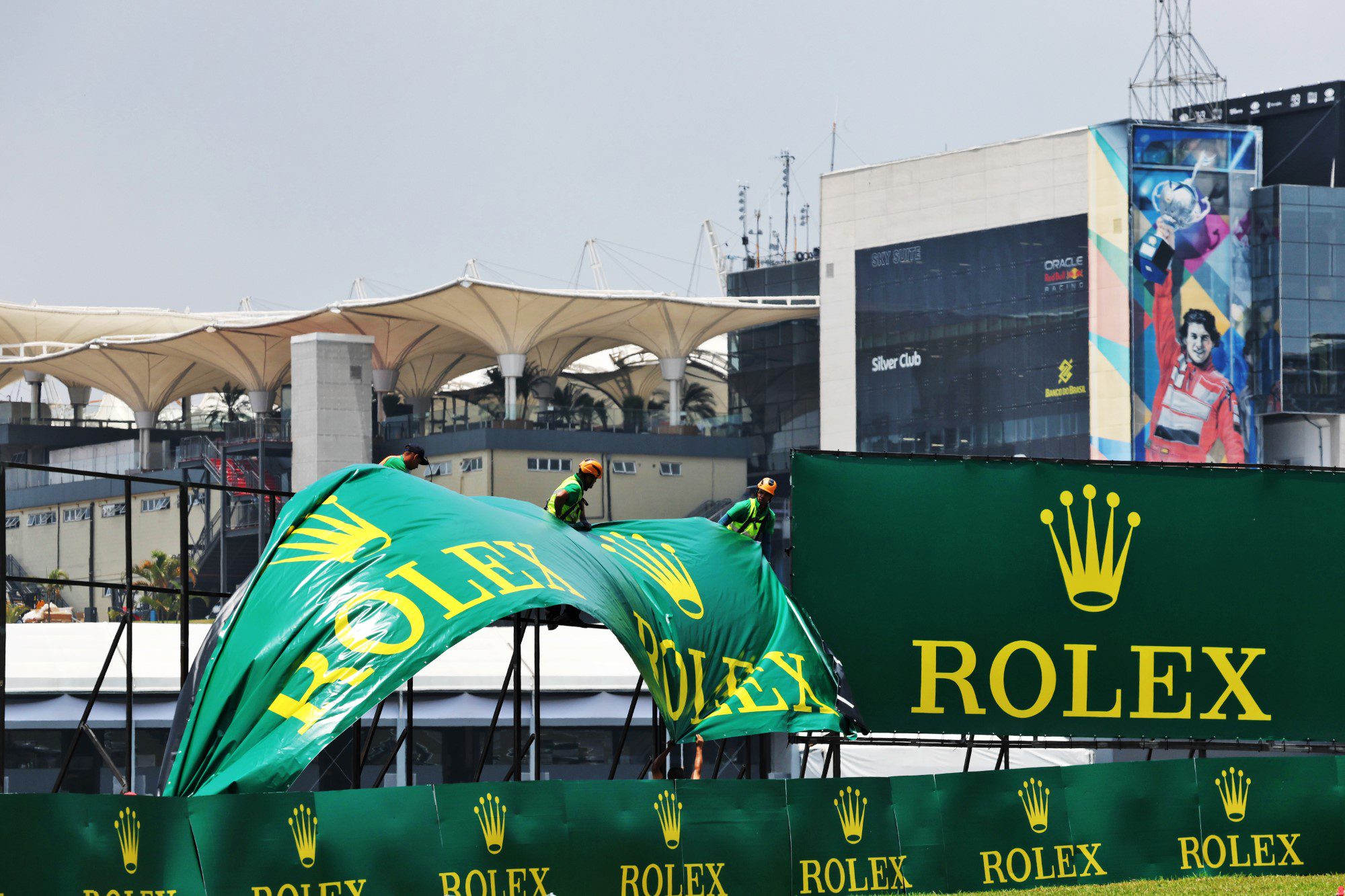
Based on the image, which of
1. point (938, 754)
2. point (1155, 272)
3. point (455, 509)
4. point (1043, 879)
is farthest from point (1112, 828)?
point (1155, 272)

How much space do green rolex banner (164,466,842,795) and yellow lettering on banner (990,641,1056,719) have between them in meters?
2.00

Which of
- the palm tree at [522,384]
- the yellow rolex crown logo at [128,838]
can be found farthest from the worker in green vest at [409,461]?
the palm tree at [522,384]

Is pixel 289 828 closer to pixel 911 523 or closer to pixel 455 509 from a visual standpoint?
pixel 455 509

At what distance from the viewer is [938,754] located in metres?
37.3

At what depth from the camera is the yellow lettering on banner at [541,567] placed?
16.3 m

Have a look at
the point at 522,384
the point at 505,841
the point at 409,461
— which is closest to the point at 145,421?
the point at 522,384

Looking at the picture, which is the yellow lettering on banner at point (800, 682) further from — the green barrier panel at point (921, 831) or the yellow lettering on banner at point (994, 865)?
the yellow lettering on banner at point (994, 865)

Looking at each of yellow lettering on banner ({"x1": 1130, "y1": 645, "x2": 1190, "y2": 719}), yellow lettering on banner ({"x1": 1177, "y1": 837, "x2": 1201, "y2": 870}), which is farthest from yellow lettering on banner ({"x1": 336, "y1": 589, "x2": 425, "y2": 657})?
yellow lettering on banner ({"x1": 1130, "y1": 645, "x2": 1190, "y2": 719})

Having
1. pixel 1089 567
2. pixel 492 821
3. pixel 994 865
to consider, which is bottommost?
pixel 994 865

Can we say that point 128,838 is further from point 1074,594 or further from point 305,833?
point 1074,594

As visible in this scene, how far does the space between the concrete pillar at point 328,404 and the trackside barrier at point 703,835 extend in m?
73.8

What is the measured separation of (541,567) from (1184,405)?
80.6m

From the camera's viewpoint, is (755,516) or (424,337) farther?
(424,337)

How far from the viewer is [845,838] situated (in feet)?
55.3
